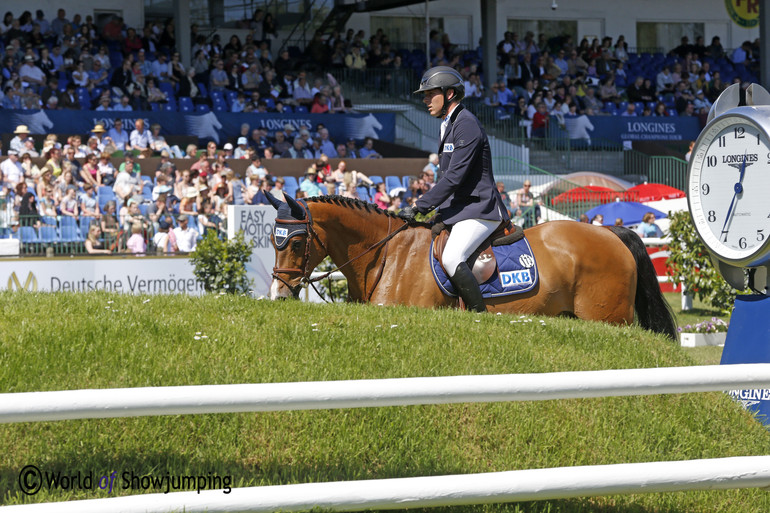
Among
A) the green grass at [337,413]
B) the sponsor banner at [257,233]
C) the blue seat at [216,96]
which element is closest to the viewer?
the green grass at [337,413]

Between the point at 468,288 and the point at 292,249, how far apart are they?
1.46 meters

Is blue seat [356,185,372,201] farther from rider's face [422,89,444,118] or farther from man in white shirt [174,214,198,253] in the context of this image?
rider's face [422,89,444,118]

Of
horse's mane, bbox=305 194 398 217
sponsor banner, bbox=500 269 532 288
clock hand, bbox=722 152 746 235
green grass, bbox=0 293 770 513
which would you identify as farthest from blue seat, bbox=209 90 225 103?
clock hand, bbox=722 152 746 235

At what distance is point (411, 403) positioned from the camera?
3387 millimetres

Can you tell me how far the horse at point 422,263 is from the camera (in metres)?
7.43

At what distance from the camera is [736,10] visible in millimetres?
40719

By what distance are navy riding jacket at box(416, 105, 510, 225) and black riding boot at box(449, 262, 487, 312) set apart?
459 mm

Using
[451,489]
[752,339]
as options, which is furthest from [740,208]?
[451,489]

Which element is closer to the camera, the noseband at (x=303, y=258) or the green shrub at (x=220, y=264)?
the noseband at (x=303, y=258)

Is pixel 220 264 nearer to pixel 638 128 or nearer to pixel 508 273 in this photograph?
pixel 508 273

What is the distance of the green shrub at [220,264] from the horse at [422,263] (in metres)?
5.49

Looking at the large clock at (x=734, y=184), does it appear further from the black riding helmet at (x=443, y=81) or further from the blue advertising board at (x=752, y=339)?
the black riding helmet at (x=443, y=81)

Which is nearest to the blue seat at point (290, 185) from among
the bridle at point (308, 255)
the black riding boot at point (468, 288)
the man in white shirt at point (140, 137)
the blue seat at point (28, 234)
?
the man in white shirt at point (140, 137)

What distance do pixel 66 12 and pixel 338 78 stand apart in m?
9.26
